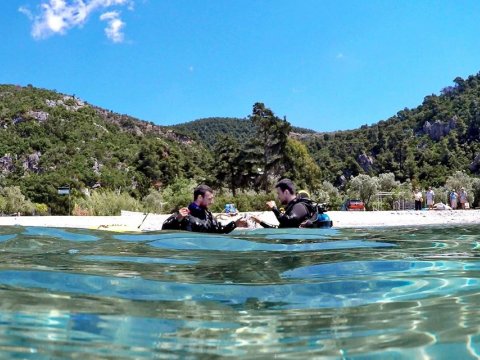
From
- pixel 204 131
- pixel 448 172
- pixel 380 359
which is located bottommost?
pixel 380 359

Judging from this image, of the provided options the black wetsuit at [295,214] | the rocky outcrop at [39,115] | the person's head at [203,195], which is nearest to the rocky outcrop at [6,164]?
A: the rocky outcrop at [39,115]

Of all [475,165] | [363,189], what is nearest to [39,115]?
[363,189]

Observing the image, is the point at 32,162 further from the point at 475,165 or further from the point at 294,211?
the point at 294,211

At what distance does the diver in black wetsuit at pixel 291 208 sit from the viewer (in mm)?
7168

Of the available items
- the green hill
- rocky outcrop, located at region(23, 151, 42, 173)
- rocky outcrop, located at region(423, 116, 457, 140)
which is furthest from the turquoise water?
rocky outcrop, located at region(423, 116, 457, 140)

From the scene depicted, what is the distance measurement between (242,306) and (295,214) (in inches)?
191

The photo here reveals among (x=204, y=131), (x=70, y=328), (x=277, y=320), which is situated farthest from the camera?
(x=204, y=131)

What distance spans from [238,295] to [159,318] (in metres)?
0.64

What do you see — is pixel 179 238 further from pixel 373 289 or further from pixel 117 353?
pixel 117 353

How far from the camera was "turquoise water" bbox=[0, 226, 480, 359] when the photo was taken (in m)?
1.71

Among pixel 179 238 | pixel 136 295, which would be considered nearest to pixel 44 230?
pixel 179 238

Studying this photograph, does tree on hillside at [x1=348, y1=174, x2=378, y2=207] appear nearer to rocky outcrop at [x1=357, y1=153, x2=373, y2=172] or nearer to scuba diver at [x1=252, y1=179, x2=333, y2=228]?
scuba diver at [x1=252, y1=179, x2=333, y2=228]

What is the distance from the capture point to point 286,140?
39469mm

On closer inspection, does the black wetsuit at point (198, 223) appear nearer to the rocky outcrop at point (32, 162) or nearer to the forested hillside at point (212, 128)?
the rocky outcrop at point (32, 162)
